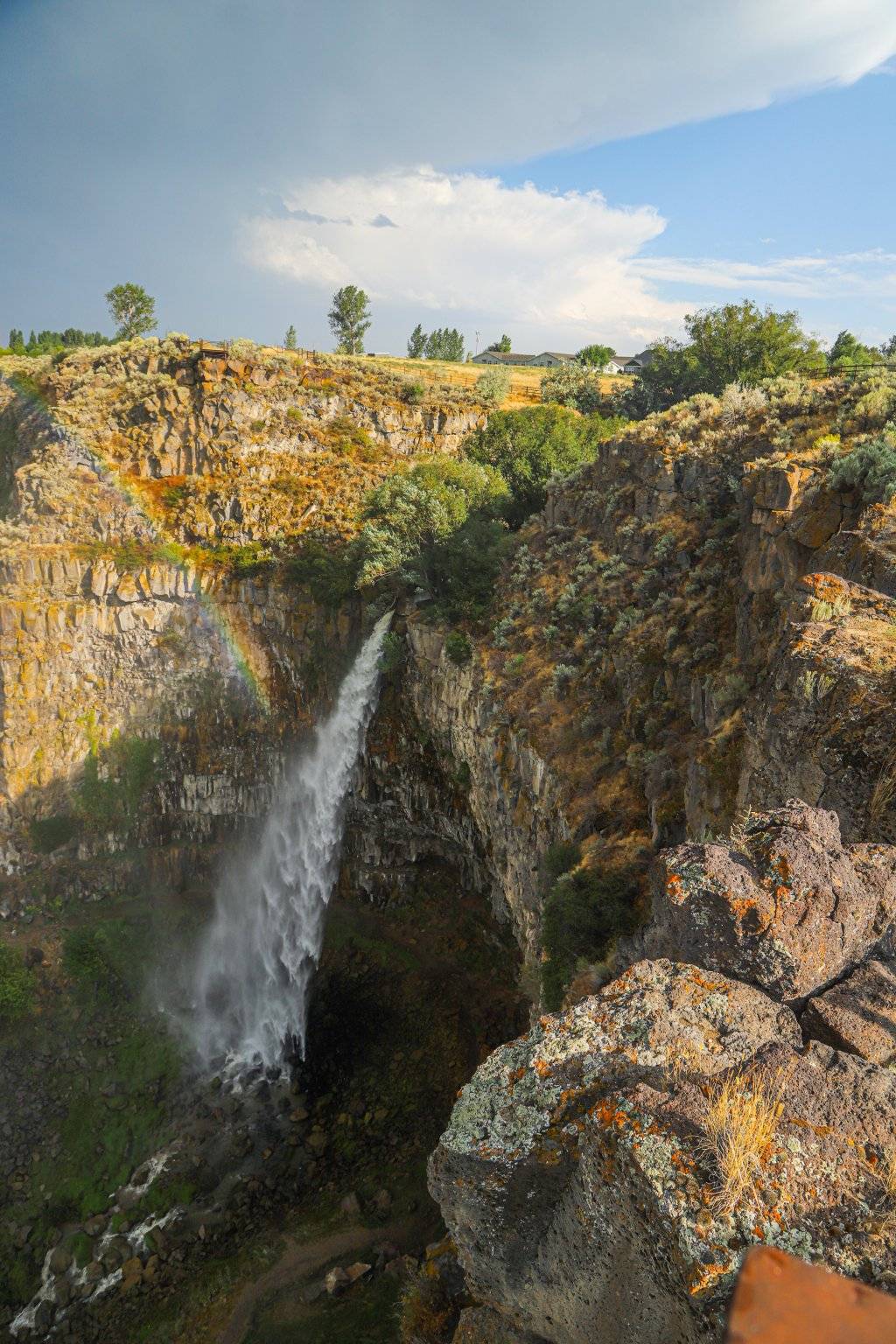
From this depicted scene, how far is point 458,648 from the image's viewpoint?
22.8 meters

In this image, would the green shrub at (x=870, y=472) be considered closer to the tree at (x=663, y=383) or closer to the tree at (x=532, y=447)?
the tree at (x=532, y=447)

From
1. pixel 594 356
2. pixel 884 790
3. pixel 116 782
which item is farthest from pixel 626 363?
pixel 884 790

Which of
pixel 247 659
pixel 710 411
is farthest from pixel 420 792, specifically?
pixel 710 411

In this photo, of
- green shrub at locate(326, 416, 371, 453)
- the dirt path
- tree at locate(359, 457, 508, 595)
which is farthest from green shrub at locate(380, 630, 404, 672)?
the dirt path

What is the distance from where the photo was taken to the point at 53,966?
27094 mm

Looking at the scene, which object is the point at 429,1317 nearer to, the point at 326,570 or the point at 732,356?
the point at 326,570

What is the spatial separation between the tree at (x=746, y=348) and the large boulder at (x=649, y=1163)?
1252 inches

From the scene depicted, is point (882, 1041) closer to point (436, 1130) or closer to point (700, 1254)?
point (700, 1254)

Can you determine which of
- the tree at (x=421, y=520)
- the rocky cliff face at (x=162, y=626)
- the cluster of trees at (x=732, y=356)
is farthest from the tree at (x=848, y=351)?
the rocky cliff face at (x=162, y=626)

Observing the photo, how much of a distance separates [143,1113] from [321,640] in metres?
18.1

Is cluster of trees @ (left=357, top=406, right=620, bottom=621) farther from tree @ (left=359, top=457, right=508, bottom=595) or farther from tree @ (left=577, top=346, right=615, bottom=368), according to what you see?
tree @ (left=577, top=346, right=615, bottom=368)

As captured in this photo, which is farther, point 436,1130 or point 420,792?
point 420,792

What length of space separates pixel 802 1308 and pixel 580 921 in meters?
10.5

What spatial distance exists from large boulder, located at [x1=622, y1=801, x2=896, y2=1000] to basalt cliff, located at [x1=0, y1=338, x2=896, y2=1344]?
34mm
